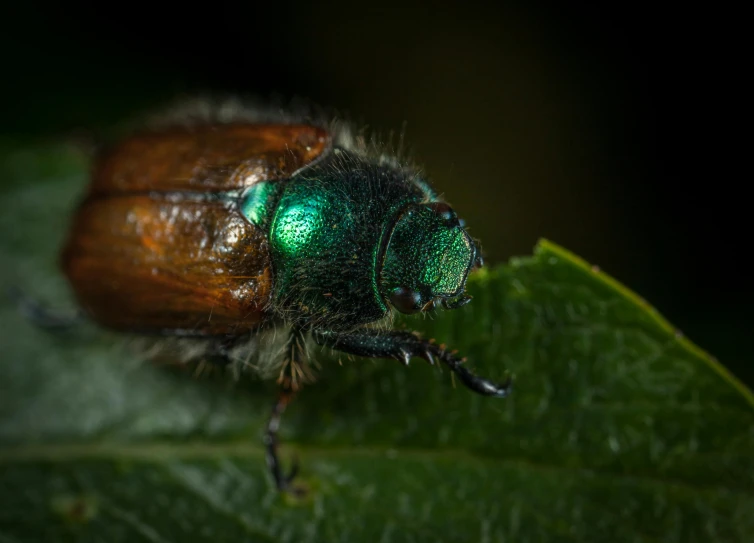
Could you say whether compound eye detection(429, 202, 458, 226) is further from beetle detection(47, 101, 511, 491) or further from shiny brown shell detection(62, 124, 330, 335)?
shiny brown shell detection(62, 124, 330, 335)

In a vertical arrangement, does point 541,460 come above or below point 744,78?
below

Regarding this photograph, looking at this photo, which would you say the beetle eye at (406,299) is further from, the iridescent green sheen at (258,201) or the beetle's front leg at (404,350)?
the iridescent green sheen at (258,201)

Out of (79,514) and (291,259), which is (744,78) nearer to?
(291,259)

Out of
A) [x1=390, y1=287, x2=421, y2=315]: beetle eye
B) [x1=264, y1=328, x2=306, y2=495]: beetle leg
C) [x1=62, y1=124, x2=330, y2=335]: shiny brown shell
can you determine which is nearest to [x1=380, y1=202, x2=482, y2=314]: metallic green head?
[x1=390, y1=287, x2=421, y2=315]: beetle eye

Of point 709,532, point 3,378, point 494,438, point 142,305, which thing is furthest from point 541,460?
point 3,378

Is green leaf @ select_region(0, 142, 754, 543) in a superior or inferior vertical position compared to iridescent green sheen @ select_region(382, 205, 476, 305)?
inferior
